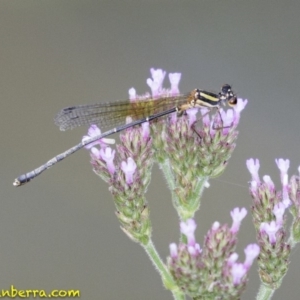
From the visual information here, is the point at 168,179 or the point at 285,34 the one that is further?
the point at 285,34

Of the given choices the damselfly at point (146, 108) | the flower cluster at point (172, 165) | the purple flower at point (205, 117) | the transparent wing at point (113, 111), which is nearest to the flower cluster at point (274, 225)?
the flower cluster at point (172, 165)

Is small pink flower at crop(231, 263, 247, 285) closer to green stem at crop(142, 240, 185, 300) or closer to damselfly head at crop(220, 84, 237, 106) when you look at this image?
green stem at crop(142, 240, 185, 300)

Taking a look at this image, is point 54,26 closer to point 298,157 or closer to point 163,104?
point 298,157

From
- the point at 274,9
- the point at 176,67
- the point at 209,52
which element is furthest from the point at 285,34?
the point at 176,67

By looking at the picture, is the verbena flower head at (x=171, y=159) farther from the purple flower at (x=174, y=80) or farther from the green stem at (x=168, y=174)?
the purple flower at (x=174, y=80)

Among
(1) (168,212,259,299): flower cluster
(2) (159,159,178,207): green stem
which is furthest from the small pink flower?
(2) (159,159,178,207): green stem

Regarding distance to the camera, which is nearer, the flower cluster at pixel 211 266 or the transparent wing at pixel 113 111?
the flower cluster at pixel 211 266
